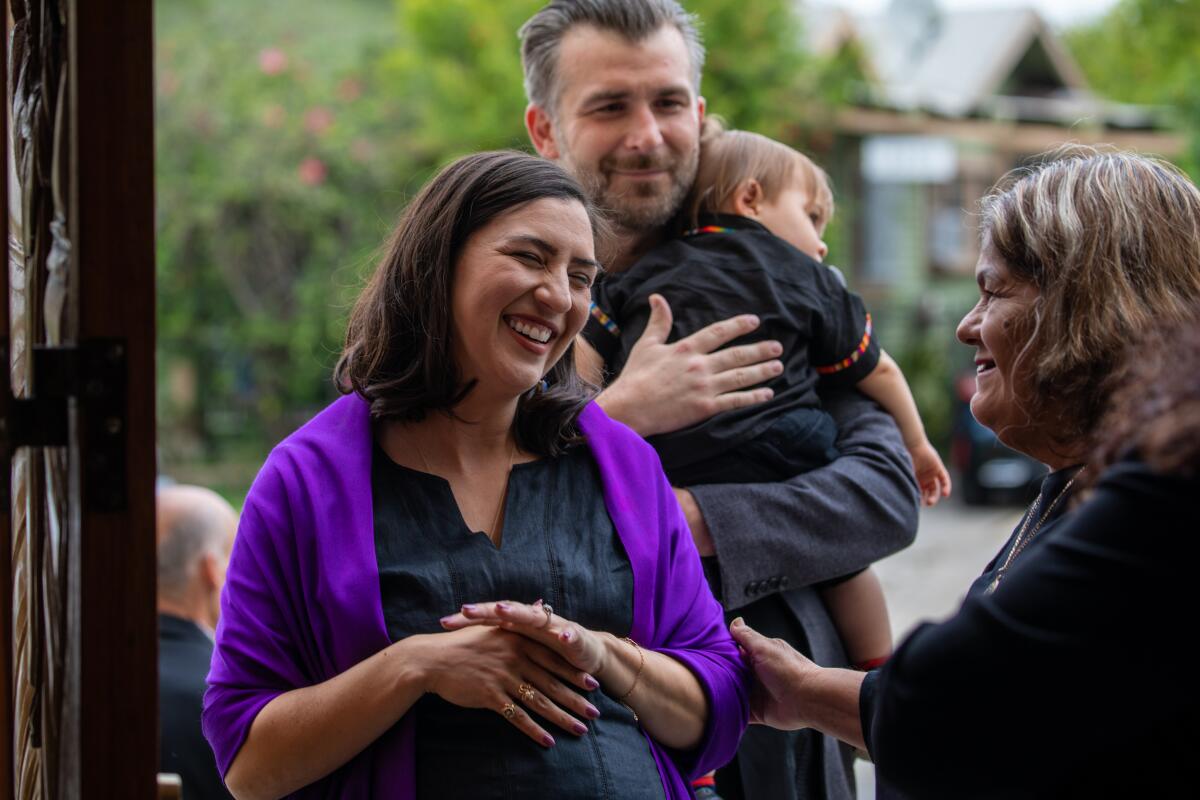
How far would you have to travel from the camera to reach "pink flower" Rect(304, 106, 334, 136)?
13.3 metres

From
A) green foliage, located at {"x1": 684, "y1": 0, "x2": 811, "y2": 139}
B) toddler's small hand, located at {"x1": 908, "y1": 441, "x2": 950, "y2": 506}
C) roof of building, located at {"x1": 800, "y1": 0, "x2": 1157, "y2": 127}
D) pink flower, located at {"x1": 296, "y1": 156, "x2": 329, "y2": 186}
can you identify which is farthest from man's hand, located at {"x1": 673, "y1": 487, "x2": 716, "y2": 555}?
roof of building, located at {"x1": 800, "y1": 0, "x2": 1157, "y2": 127}

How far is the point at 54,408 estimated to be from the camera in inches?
57.8

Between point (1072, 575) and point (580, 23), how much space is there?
1.71 metres

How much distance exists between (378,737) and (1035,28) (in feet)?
84.8

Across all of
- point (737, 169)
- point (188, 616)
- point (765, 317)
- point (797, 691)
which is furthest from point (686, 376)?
point (188, 616)

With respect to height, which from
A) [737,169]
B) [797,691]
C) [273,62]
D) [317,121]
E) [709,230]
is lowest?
[797,691]

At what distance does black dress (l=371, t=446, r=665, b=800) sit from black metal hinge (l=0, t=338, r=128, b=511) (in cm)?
47

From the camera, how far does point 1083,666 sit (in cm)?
130

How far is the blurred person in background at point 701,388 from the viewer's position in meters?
2.34

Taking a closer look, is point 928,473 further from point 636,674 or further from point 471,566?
point 471,566

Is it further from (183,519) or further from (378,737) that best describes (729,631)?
(183,519)

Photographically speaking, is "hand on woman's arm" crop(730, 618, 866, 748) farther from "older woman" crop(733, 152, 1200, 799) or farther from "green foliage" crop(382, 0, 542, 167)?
"green foliage" crop(382, 0, 542, 167)

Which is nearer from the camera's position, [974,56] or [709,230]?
[709,230]

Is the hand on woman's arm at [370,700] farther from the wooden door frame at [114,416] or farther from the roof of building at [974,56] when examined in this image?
the roof of building at [974,56]
